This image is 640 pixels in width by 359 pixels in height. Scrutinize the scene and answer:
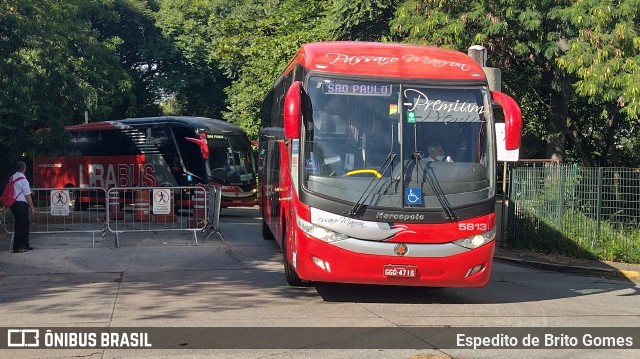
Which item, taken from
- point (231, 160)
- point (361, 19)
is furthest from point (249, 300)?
point (361, 19)

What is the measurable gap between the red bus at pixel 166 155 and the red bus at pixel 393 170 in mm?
17173

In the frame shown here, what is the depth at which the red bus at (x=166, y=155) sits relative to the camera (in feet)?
91.5

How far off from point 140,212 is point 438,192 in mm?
10987

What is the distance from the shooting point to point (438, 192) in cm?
1026

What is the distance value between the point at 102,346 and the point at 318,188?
3.50 m

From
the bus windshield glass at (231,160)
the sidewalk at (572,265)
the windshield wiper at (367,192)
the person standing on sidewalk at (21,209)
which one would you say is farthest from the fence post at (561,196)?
the bus windshield glass at (231,160)

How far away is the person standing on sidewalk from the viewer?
50.2 feet

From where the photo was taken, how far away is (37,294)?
1141cm

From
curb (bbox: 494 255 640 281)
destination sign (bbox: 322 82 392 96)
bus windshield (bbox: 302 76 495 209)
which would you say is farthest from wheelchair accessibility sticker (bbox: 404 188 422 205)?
curb (bbox: 494 255 640 281)

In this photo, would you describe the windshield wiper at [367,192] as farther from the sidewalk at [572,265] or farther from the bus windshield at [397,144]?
the sidewalk at [572,265]

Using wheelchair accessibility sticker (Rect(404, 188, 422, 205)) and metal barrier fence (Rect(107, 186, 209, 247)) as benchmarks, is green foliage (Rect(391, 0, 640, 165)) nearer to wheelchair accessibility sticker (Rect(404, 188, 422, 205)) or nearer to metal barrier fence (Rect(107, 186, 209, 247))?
metal barrier fence (Rect(107, 186, 209, 247))

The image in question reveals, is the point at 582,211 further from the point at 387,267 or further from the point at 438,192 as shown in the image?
the point at 387,267

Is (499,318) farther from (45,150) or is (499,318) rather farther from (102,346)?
(45,150)

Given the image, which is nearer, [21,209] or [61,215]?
[21,209]
